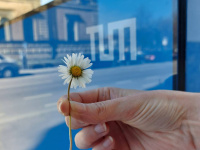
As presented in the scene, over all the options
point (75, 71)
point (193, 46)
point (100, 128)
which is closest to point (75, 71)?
point (75, 71)

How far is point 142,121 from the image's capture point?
1.91 ft

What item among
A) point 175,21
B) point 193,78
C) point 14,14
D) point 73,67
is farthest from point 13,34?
point 193,78

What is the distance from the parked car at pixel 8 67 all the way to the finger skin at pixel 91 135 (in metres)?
0.50

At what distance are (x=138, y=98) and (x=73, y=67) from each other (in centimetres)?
23

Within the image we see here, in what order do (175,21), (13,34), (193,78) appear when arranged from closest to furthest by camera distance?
(13,34) → (175,21) → (193,78)

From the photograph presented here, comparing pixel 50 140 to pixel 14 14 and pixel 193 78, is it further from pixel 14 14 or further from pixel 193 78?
pixel 193 78

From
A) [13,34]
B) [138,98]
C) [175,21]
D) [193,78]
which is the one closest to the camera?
[138,98]

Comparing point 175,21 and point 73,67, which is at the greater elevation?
point 175,21

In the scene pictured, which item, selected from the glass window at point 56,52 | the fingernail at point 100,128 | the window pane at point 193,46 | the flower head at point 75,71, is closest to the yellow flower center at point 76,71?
the flower head at point 75,71

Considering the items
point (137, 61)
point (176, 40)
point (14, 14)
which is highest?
point (14, 14)

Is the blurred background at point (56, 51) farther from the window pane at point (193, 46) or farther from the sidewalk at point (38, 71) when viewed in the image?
the window pane at point (193, 46)

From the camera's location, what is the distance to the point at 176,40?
1.30m

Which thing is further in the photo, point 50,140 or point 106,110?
point 50,140

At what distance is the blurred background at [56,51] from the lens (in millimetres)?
914
